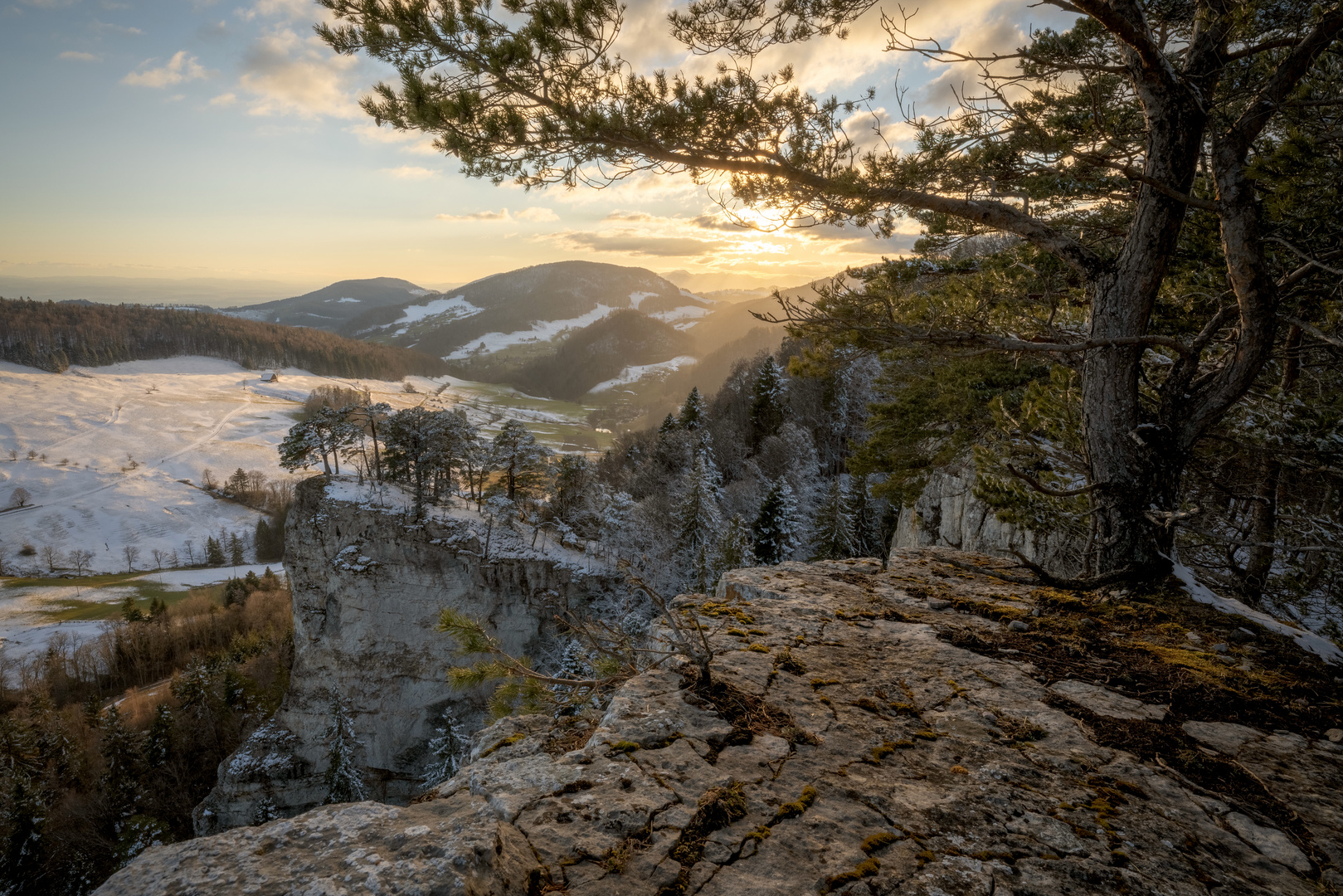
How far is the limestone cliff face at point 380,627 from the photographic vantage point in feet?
107

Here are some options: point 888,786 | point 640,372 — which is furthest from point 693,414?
point 640,372

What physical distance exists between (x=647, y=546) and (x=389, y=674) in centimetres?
1730

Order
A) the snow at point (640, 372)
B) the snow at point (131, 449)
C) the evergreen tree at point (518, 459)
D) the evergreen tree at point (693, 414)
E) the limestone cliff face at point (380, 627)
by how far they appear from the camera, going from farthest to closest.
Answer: the snow at point (640, 372) < the snow at point (131, 449) < the evergreen tree at point (693, 414) < the evergreen tree at point (518, 459) < the limestone cliff face at point (380, 627)

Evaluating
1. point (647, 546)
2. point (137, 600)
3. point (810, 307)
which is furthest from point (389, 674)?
point (137, 600)

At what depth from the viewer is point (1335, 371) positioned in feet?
21.8

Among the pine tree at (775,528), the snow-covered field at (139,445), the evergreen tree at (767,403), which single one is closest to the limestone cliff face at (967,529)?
the pine tree at (775,528)

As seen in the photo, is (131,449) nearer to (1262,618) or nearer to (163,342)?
(163,342)

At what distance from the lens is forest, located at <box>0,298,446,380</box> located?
417 ft

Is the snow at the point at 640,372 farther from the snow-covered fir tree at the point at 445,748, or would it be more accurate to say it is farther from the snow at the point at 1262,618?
the snow at the point at 1262,618

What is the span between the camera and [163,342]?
474 feet

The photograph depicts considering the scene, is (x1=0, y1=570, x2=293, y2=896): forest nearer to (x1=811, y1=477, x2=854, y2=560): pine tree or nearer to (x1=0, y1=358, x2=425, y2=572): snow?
(x1=0, y1=358, x2=425, y2=572): snow

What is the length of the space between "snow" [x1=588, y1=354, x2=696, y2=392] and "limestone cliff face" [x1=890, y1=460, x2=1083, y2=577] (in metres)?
158

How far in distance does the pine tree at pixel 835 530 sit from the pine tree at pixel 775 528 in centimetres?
167

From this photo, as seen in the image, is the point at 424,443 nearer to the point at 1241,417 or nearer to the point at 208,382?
the point at 1241,417
